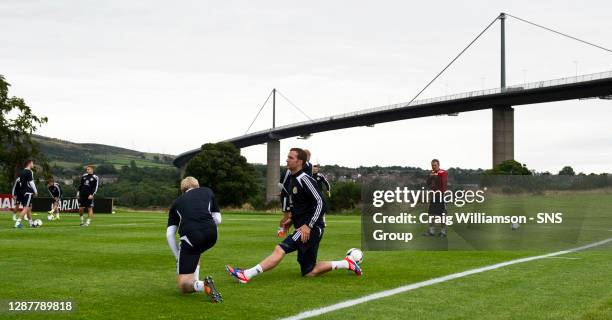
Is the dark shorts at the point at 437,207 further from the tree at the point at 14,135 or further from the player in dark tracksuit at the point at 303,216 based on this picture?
the tree at the point at 14,135

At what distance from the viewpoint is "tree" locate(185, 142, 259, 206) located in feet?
284

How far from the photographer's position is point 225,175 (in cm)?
8731

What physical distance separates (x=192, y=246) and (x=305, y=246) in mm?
1972

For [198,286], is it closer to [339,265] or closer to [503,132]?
[339,265]

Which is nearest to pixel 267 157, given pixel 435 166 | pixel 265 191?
pixel 265 191

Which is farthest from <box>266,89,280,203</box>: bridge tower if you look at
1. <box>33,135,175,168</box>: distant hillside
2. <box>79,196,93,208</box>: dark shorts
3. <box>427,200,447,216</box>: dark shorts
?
<box>427,200,447,216</box>: dark shorts

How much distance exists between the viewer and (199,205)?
8773 millimetres

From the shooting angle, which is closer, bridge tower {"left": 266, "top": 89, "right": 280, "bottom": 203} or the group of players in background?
the group of players in background

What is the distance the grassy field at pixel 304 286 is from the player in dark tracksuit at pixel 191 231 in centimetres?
24

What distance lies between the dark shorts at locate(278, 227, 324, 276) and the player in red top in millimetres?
5147

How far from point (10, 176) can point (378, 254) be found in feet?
178

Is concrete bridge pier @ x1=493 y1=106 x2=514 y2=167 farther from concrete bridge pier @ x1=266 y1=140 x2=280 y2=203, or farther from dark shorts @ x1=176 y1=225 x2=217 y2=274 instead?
dark shorts @ x1=176 y1=225 x2=217 y2=274

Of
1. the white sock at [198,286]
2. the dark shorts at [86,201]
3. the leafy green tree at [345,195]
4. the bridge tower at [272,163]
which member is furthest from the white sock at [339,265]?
the bridge tower at [272,163]

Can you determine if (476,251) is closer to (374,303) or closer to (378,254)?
(378,254)
